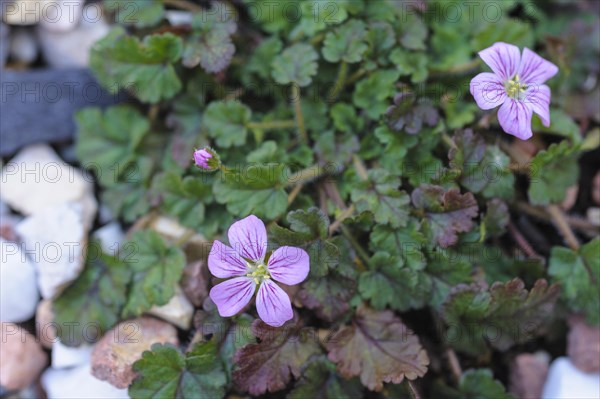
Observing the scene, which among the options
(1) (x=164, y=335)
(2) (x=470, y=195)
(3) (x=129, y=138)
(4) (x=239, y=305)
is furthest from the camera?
(3) (x=129, y=138)

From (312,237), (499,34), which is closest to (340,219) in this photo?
(312,237)

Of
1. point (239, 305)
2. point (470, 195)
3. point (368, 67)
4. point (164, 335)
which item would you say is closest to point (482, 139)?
point (470, 195)

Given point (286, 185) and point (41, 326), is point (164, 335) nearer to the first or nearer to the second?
point (41, 326)

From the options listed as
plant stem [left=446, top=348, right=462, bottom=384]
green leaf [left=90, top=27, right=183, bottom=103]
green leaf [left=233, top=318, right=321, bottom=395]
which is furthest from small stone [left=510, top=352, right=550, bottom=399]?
green leaf [left=90, top=27, right=183, bottom=103]

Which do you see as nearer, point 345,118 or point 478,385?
point 478,385

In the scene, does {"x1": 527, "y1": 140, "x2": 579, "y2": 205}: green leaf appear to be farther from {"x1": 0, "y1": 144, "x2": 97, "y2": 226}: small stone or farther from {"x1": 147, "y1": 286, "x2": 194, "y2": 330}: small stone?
{"x1": 0, "y1": 144, "x2": 97, "y2": 226}: small stone

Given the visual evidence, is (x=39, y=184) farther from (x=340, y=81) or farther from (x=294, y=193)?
(x=340, y=81)
